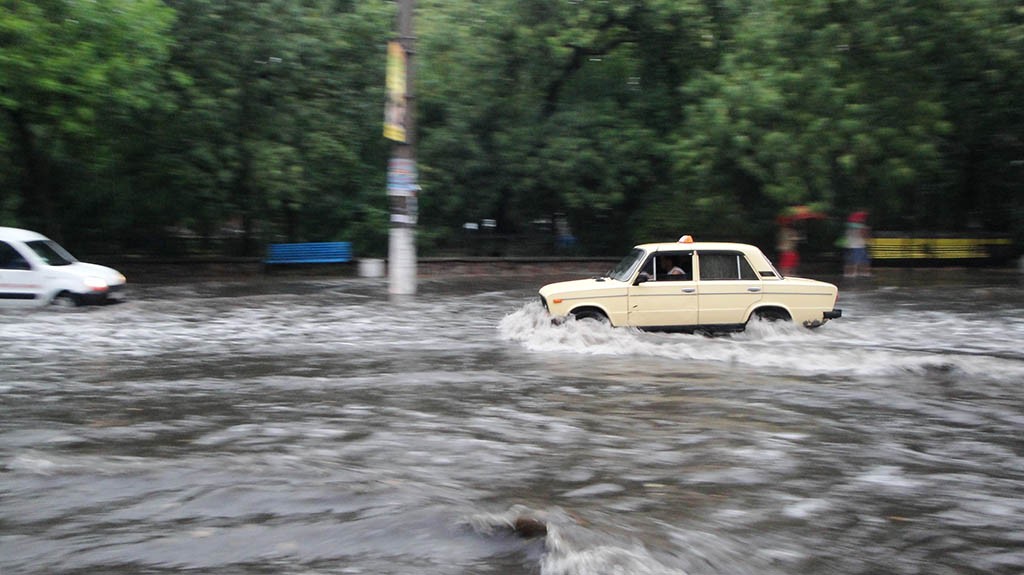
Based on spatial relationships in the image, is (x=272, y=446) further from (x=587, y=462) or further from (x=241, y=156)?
(x=241, y=156)

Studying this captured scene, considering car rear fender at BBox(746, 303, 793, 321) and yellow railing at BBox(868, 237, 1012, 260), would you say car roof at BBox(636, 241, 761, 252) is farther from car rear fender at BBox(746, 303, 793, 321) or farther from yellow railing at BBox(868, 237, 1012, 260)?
yellow railing at BBox(868, 237, 1012, 260)

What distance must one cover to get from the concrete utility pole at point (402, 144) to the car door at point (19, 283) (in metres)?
6.43

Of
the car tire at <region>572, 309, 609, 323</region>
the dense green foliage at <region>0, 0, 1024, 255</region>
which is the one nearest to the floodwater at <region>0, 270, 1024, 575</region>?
the car tire at <region>572, 309, 609, 323</region>

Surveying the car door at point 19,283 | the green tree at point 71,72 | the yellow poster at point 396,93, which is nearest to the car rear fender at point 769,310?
the yellow poster at point 396,93

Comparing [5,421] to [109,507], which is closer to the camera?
[109,507]

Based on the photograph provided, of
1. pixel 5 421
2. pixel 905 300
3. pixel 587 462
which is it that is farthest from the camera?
pixel 905 300

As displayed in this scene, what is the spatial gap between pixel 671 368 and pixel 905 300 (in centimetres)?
1058

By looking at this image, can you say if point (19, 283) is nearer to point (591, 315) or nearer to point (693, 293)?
point (591, 315)

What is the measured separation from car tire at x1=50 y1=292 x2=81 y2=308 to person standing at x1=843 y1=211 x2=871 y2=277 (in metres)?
18.1

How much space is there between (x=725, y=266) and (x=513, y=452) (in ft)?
23.3

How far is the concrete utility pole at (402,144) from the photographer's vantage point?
1872 cm

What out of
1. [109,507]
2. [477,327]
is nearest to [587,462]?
[109,507]

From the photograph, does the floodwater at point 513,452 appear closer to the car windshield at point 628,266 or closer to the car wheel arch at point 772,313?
the car wheel arch at point 772,313

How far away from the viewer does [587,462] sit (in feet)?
22.1
